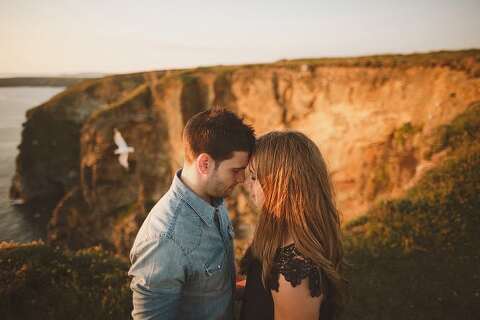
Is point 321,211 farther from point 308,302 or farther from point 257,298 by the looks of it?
point 257,298

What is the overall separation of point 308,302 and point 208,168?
128 centimetres

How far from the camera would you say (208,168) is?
Result: 2.55 meters

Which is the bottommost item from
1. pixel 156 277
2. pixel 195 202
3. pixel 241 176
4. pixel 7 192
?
pixel 7 192

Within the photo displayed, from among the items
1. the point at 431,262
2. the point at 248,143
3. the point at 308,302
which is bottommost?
the point at 431,262

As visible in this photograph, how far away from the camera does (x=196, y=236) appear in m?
2.28

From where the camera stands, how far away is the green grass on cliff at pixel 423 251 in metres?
4.79

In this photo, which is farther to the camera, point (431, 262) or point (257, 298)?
point (431, 262)

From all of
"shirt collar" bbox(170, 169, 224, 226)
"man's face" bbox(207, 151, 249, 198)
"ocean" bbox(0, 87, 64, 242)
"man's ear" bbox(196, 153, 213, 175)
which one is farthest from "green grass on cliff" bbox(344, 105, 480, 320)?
"ocean" bbox(0, 87, 64, 242)

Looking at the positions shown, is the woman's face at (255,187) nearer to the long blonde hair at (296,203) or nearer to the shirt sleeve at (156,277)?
the long blonde hair at (296,203)

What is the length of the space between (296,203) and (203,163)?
853mm

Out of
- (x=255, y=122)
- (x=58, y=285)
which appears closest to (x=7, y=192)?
(x=255, y=122)

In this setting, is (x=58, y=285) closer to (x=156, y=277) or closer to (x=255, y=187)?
(x=156, y=277)

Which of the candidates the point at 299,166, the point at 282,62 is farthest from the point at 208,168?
the point at 282,62

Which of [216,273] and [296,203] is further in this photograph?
[216,273]
